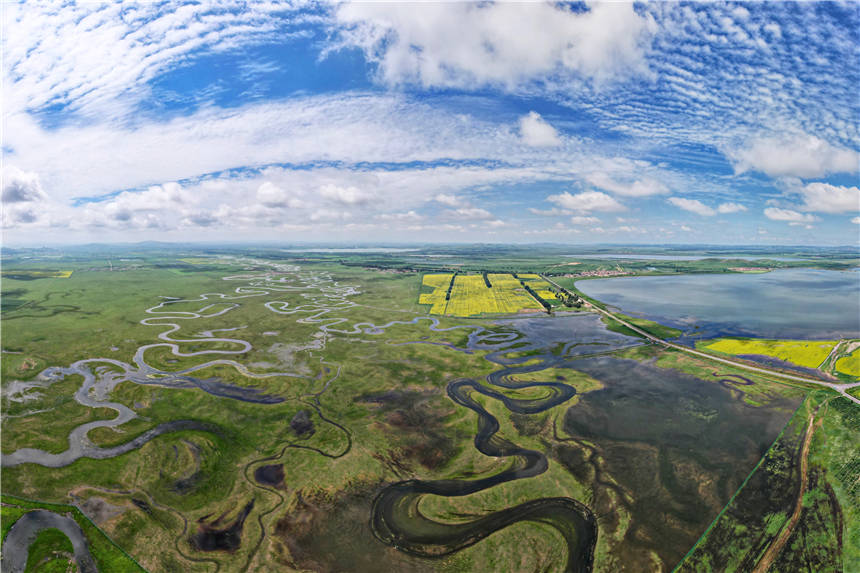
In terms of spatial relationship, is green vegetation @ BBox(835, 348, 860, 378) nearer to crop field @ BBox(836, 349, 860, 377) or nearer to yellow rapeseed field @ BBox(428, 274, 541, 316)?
crop field @ BBox(836, 349, 860, 377)

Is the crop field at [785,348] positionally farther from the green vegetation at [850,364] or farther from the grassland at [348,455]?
the grassland at [348,455]

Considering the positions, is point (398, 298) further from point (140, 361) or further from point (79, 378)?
point (79, 378)

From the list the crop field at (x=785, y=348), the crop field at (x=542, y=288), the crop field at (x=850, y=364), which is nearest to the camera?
the crop field at (x=850, y=364)

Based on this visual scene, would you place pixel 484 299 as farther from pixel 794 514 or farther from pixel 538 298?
pixel 794 514

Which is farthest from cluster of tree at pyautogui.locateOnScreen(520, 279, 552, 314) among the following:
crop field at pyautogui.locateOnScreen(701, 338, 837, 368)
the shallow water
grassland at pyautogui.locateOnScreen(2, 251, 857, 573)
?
the shallow water

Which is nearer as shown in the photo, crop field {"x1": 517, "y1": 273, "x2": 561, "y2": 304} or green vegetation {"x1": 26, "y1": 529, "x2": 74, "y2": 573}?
green vegetation {"x1": 26, "y1": 529, "x2": 74, "y2": 573}

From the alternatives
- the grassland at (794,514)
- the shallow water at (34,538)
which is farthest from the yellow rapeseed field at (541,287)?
the shallow water at (34,538)
